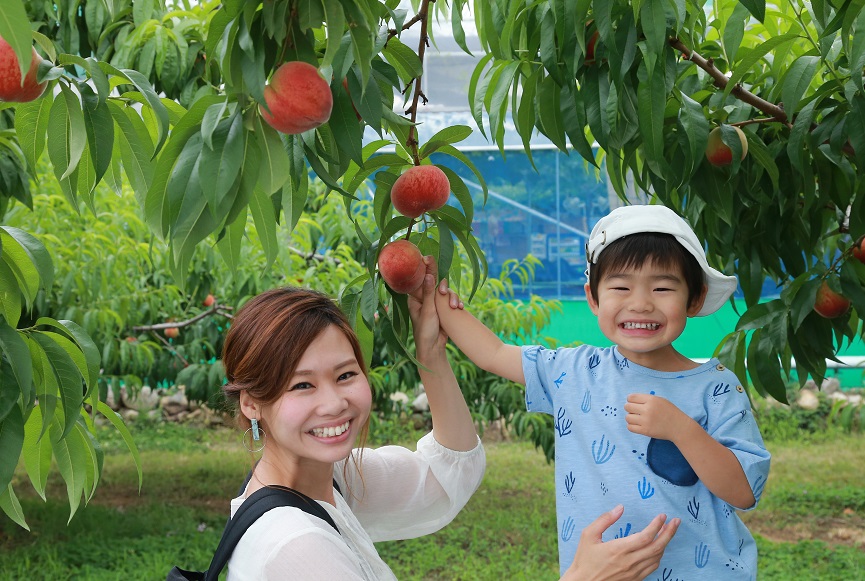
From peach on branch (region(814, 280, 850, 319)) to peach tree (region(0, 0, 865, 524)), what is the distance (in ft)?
0.14

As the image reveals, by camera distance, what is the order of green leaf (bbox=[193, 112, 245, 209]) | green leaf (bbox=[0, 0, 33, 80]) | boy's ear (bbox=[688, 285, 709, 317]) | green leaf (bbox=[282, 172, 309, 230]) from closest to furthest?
green leaf (bbox=[0, 0, 33, 80])
green leaf (bbox=[193, 112, 245, 209])
green leaf (bbox=[282, 172, 309, 230])
boy's ear (bbox=[688, 285, 709, 317])

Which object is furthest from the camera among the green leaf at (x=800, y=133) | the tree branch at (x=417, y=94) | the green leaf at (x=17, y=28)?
the green leaf at (x=800, y=133)

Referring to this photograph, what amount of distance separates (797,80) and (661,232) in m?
0.39

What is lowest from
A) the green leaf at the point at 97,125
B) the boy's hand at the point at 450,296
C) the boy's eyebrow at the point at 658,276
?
the boy's hand at the point at 450,296

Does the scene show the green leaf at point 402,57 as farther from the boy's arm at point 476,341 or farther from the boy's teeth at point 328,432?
the boy's teeth at point 328,432

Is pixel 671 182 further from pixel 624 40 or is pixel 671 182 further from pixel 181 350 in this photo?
pixel 181 350

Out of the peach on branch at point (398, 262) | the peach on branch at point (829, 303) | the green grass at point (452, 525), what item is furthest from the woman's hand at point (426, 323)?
the green grass at point (452, 525)

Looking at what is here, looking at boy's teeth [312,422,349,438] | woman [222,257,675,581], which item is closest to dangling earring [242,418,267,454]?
woman [222,257,675,581]

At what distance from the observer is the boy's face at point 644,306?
4.80ft

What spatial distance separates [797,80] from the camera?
1.61m

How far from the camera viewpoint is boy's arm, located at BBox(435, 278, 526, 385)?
1.48 m

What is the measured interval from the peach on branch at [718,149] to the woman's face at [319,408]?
30.4 inches

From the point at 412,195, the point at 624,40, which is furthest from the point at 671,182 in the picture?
the point at 412,195

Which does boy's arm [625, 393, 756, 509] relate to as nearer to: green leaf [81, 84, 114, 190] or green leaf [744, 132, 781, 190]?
green leaf [744, 132, 781, 190]
